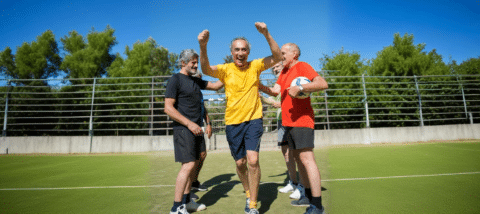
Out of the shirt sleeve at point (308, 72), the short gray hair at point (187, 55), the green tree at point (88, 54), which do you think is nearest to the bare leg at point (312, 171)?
the shirt sleeve at point (308, 72)

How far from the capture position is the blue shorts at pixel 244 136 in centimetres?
243

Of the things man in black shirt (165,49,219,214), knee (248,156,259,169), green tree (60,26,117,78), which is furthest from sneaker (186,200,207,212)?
green tree (60,26,117,78)

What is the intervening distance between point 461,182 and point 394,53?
1704 centimetres

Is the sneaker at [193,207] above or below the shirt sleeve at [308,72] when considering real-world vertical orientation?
below

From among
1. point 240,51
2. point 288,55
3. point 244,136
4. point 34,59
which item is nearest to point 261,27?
point 240,51

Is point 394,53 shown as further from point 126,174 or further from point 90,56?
point 90,56

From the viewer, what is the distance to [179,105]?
8.96 feet

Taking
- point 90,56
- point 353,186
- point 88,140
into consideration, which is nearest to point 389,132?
point 353,186

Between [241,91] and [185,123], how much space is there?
2.28ft

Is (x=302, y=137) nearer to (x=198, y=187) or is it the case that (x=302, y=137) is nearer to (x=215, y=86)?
(x=215, y=86)

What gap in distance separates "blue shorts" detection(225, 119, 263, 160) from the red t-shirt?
307mm

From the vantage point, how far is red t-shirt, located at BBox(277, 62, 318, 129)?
2.41 m

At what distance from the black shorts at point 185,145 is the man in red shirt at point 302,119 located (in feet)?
3.40

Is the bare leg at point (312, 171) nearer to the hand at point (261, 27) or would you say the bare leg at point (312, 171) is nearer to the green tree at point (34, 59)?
the hand at point (261, 27)
